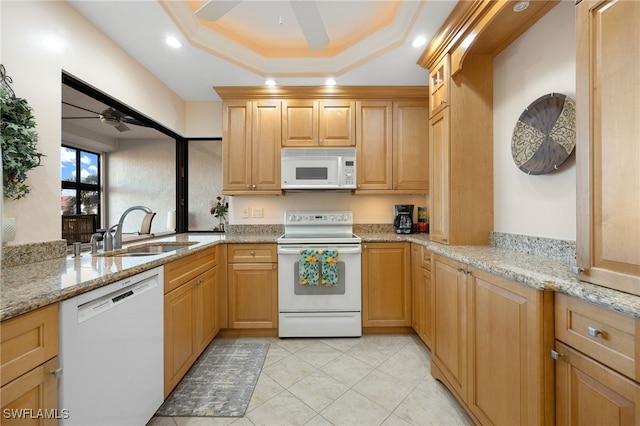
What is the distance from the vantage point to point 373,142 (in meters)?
2.72

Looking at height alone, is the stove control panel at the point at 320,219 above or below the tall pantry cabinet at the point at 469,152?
below

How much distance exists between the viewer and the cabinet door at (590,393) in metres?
0.71

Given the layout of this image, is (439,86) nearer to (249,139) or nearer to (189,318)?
(249,139)

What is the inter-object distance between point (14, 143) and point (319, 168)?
2.05 m

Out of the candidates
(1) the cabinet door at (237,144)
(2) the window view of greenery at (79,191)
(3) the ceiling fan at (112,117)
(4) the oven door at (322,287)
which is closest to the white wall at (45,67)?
(3) the ceiling fan at (112,117)

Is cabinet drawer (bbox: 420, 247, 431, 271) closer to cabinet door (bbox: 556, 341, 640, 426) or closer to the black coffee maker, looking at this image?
the black coffee maker

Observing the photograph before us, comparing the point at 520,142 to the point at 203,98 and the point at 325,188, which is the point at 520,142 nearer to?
the point at 325,188

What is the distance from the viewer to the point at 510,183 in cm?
169

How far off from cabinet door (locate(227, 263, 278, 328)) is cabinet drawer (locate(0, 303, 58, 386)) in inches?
61.2

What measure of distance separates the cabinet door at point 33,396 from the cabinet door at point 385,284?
2.03 m

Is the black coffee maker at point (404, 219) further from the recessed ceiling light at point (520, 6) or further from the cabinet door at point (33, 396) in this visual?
the cabinet door at point (33, 396)

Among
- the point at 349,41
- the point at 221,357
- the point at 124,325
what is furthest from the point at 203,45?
the point at 221,357

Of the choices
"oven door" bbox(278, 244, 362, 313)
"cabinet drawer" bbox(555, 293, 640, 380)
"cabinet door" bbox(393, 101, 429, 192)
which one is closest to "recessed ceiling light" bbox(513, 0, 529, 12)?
"cabinet door" bbox(393, 101, 429, 192)

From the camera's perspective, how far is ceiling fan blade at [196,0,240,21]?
1326 millimetres
